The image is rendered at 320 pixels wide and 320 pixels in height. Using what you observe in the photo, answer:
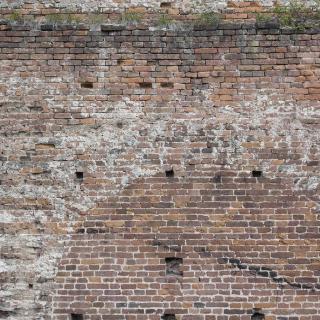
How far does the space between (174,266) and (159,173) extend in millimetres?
1002

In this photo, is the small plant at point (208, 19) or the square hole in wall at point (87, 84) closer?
the square hole in wall at point (87, 84)

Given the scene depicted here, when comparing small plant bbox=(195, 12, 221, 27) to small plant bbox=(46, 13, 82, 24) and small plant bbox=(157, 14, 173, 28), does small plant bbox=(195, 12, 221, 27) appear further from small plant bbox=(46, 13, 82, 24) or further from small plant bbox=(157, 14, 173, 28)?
small plant bbox=(46, 13, 82, 24)

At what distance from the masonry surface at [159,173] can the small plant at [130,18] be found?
0.10 meters

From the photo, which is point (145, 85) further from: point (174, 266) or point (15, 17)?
point (174, 266)

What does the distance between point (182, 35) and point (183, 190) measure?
175cm

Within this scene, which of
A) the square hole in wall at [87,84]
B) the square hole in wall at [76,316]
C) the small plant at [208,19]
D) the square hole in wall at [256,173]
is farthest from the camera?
the small plant at [208,19]

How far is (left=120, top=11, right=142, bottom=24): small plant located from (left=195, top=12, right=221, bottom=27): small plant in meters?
0.66

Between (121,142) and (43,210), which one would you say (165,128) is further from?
(43,210)

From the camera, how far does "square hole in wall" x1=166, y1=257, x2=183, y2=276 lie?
701 centimetres

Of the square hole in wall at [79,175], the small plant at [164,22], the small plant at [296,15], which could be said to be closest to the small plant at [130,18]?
the small plant at [164,22]

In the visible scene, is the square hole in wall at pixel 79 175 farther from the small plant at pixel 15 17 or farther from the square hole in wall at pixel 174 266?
the small plant at pixel 15 17

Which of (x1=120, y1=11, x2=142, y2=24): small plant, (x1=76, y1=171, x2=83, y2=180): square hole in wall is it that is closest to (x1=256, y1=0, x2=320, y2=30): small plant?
(x1=120, y1=11, x2=142, y2=24): small plant

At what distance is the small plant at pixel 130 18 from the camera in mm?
7512

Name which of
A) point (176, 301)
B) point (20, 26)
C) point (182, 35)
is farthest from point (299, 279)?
point (20, 26)
